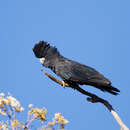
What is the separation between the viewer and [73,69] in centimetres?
689

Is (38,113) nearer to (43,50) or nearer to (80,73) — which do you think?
(80,73)

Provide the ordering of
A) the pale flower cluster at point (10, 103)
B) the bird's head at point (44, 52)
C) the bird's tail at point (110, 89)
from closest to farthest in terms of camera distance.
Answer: the pale flower cluster at point (10, 103) → the bird's tail at point (110, 89) → the bird's head at point (44, 52)

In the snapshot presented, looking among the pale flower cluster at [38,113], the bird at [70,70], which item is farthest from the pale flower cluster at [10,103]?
the bird at [70,70]

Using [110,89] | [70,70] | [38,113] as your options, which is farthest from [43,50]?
[38,113]

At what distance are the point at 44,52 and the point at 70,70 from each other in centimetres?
131

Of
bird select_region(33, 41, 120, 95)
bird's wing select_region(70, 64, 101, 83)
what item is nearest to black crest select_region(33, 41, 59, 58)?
bird select_region(33, 41, 120, 95)

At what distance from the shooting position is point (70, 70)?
6871 mm

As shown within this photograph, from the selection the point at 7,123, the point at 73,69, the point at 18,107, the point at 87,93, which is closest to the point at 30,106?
the point at 18,107

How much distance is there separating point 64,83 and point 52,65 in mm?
977

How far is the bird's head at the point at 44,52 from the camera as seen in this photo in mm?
7621

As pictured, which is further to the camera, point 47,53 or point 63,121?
point 47,53

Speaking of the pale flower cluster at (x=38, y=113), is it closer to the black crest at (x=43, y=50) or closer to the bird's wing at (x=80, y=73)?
the bird's wing at (x=80, y=73)

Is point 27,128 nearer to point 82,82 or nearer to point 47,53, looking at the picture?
point 82,82

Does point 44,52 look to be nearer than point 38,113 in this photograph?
No
